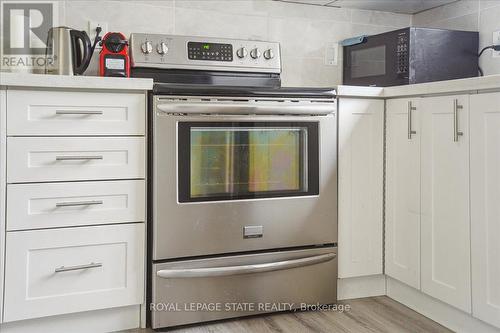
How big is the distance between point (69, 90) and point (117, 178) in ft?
1.20

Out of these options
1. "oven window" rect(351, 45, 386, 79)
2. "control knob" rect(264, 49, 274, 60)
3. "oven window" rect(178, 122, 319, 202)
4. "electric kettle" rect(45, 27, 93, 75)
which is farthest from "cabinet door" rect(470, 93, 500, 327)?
"electric kettle" rect(45, 27, 93, 75)

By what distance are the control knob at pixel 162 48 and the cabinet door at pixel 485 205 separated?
4.33ft

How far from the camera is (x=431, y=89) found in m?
1.90

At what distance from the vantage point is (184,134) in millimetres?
1862

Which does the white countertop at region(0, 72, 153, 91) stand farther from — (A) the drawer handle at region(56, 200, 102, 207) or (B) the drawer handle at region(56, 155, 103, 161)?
(A) the drawer handle at region(56, 200, 102, 207)

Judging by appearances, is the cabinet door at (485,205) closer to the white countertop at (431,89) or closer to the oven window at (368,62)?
the white countertop at (431,89)

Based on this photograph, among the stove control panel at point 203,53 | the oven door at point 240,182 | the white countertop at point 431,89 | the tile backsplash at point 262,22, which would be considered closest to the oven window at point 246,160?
the oven door at point 240,182

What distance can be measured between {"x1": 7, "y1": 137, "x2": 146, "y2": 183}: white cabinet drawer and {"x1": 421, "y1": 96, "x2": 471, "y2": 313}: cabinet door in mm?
1159

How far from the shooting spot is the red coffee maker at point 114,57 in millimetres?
2002

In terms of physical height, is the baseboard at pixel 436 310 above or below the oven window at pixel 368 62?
below

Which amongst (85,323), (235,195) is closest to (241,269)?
(235,195)

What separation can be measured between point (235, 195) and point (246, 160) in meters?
0.15

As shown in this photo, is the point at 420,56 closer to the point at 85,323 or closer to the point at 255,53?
the point at 255,53

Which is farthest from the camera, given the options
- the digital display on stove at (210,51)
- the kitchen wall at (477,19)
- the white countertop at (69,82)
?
the kitchen wall at (477,19)
